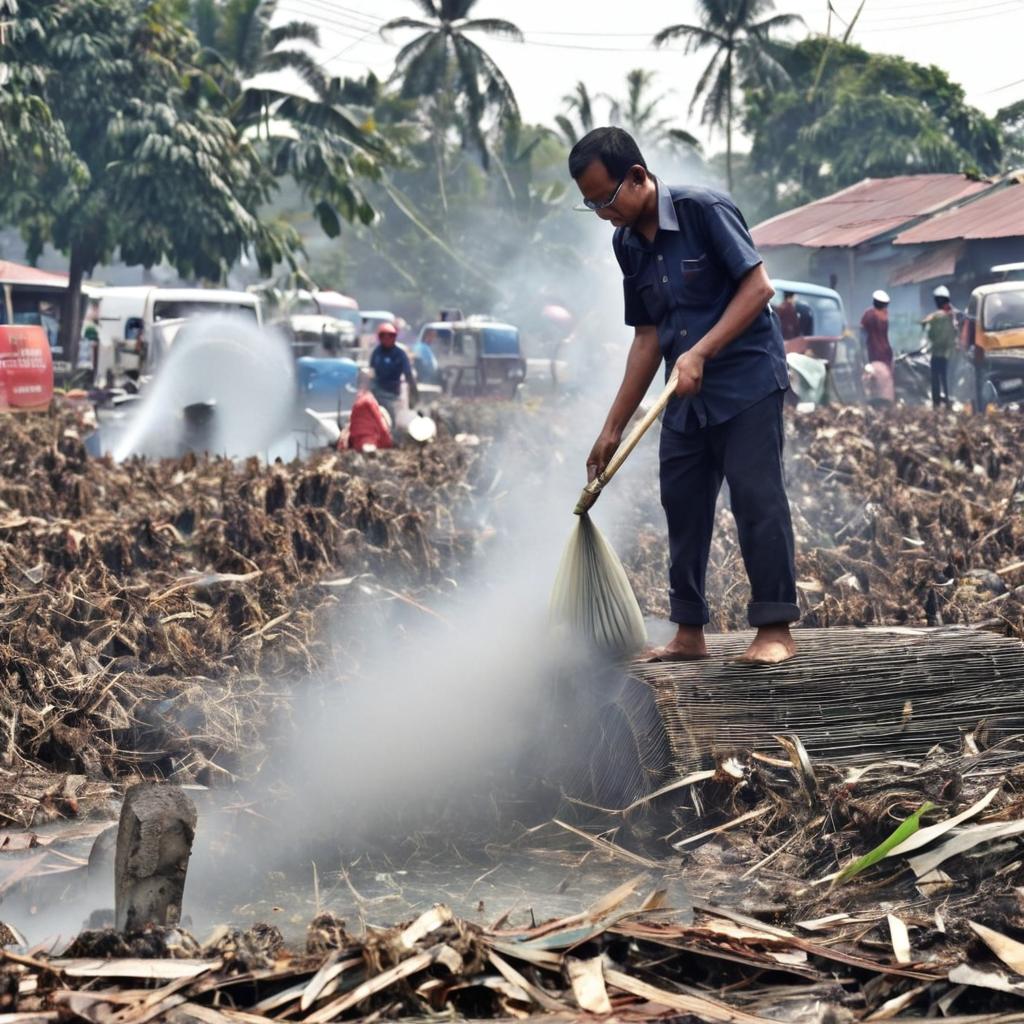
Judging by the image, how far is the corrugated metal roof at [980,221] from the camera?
28.9 meters

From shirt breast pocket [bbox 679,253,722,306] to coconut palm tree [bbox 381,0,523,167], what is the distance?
4545 cm

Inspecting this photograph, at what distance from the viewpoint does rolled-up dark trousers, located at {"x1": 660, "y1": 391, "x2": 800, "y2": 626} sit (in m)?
4.37

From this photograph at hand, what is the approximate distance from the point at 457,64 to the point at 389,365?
37729mm

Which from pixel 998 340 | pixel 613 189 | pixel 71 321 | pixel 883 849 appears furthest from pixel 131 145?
pixel 883 849

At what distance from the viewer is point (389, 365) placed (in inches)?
557

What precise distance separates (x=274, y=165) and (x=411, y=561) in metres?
23.2

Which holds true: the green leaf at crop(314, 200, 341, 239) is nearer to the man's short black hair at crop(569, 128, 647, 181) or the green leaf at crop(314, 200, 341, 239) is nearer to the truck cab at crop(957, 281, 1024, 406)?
the truck cab at crop(957, 281, 1024, 406)

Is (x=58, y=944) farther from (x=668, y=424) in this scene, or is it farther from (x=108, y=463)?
(x=108, y=463)

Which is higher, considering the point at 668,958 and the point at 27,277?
the point at 27,277

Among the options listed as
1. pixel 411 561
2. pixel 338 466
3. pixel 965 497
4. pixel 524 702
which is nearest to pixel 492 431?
pixel 338 466

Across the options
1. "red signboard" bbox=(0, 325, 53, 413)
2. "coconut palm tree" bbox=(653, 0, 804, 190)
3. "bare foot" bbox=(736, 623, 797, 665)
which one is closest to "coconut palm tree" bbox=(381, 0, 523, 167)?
"coconut palm tree" bbox=(653, 0, 804, 190)

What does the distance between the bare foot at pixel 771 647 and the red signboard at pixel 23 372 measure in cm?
1150

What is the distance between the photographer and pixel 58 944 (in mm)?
3096

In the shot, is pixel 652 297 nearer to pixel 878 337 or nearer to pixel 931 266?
pixel 878 337
